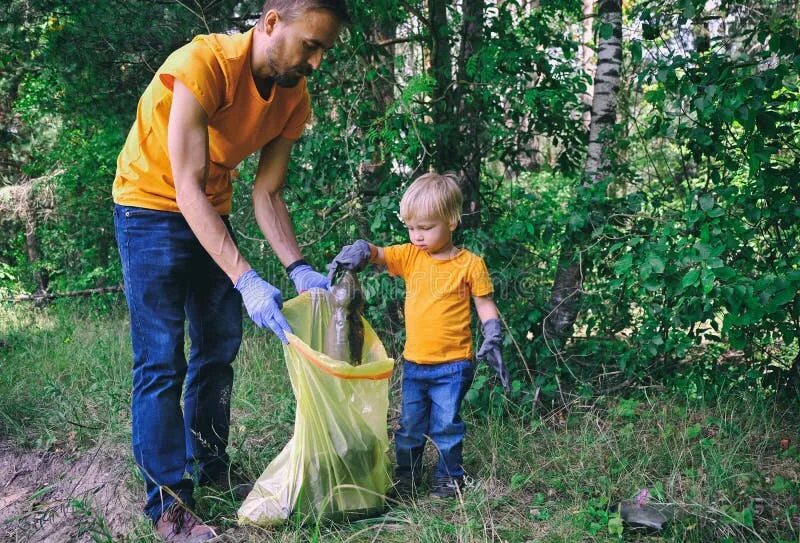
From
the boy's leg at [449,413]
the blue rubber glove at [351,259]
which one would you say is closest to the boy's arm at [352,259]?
the blue rubber glove at [351,259]

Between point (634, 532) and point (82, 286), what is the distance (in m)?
6.42

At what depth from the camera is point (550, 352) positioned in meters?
3.57

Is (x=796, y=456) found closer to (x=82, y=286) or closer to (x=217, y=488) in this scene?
(x=217, y=488)

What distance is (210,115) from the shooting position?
2.15 m

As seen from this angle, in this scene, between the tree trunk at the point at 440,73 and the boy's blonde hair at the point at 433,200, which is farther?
the tree trunk at the point at 440,73

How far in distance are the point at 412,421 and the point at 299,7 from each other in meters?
1.62

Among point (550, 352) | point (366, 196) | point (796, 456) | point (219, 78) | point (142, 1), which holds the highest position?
point (142, 1)

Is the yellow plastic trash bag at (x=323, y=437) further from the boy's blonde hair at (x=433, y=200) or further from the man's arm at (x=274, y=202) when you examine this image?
the boy's blonde hair at (x=433, y=200)

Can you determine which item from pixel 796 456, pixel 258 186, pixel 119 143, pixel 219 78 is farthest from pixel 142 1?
pixel 796 456

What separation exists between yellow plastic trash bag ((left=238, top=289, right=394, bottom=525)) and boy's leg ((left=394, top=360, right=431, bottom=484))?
11.0 inches

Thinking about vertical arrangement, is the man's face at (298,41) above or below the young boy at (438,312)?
above

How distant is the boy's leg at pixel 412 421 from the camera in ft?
9.07

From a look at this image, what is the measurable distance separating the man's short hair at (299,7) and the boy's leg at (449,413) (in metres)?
1.35

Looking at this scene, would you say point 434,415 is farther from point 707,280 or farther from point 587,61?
point 587,61
